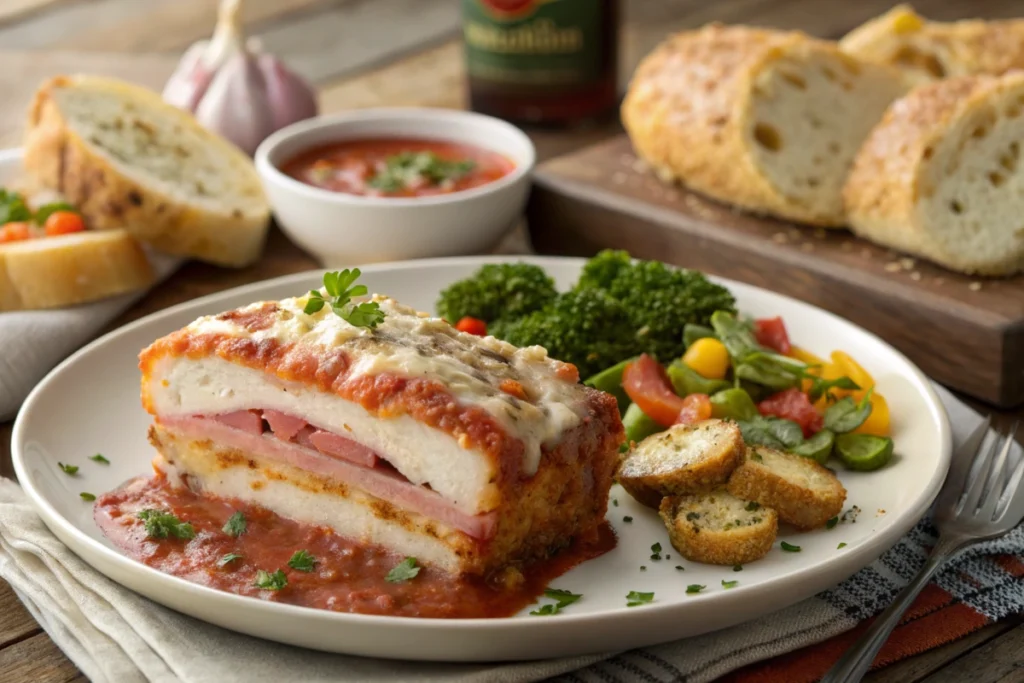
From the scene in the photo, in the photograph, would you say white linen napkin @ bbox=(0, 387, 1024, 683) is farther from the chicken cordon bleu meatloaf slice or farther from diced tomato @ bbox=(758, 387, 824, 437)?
diced tomato @ bbox=(758, 387, 824, 437)

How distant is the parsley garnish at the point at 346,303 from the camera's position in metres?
3.48

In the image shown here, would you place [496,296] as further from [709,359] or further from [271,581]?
[271,581]

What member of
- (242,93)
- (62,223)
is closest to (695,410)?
(62,223)

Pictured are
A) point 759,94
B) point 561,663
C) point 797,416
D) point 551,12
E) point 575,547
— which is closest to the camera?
point 561,663

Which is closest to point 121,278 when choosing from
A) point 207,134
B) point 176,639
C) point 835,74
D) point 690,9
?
point 207,134

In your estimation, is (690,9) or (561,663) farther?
(690,9)

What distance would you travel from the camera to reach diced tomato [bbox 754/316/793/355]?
14.7 feet

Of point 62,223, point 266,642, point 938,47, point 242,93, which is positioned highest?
point 938,47

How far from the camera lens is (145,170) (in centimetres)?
568

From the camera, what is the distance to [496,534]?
3236 millimetres

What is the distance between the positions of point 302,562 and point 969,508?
1.98 m

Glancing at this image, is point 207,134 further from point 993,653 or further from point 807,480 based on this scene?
point 993,653

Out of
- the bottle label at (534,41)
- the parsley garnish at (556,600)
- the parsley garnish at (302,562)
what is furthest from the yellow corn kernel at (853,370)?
the bottle label at (534,41)

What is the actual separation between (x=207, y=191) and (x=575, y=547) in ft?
10.2
